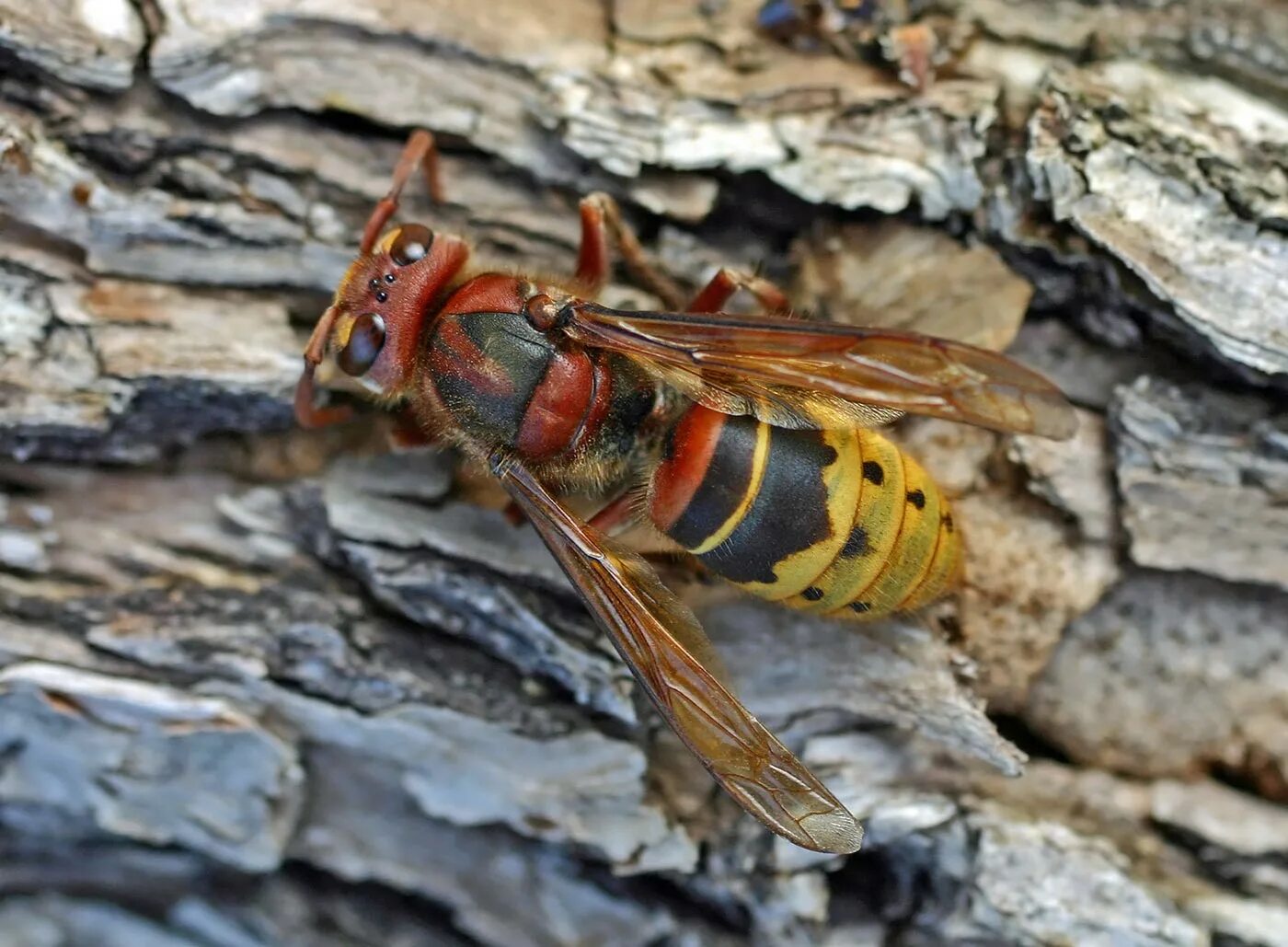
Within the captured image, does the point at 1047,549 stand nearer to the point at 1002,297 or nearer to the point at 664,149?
the point at 1002,297

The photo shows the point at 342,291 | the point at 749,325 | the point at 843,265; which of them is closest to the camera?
the point at 749,325

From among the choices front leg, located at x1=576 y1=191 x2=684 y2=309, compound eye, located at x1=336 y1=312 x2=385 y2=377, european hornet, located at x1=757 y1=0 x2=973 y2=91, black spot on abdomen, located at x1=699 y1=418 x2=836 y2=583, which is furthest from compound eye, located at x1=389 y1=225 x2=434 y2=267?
european hornet, located at x1=757 y1=0 x2=973 y2=91

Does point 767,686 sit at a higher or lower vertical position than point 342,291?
lower

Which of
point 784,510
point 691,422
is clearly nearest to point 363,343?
point 691,422

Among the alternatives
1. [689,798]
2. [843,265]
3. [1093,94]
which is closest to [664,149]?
[843,265]

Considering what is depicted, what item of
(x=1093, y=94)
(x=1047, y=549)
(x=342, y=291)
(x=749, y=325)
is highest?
(x=1093, y=94)

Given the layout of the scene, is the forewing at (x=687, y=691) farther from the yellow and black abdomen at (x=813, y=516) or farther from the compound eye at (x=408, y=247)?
the compound eye at (x=408, y=247)

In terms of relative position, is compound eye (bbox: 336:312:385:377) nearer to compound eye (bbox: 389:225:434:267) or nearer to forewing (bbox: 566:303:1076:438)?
compound eye (bbox: 389:225:434:267)
